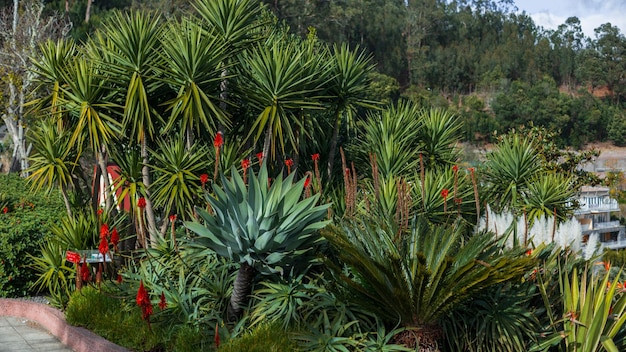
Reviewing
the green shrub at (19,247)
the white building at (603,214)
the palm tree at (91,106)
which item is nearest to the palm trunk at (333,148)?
the palm tree at (91,106)

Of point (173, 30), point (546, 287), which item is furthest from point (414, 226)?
point (173, 30)

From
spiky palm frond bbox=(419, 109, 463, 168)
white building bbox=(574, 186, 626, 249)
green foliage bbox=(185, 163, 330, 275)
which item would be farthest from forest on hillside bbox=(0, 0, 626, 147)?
green foliage bbox=(185, 163, 330, 275)

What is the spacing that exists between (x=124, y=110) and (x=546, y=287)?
6286 millimetres

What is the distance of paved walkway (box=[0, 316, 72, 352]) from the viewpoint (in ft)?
28.2

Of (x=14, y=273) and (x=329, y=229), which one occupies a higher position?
(x=329, y=229)

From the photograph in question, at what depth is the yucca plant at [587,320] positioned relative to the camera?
697cm

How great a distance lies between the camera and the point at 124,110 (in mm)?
11078

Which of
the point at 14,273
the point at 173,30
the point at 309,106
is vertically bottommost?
the point at 14,273

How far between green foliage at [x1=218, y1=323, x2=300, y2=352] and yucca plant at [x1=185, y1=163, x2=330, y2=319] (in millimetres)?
582

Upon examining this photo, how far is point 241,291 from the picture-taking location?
Result: 300 inches

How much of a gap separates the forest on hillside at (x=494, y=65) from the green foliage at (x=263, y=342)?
251 ft

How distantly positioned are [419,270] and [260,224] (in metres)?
1.59

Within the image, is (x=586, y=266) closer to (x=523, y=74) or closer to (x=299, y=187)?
(x=299, y=187)

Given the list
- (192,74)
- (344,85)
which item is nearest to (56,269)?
(192,74)
